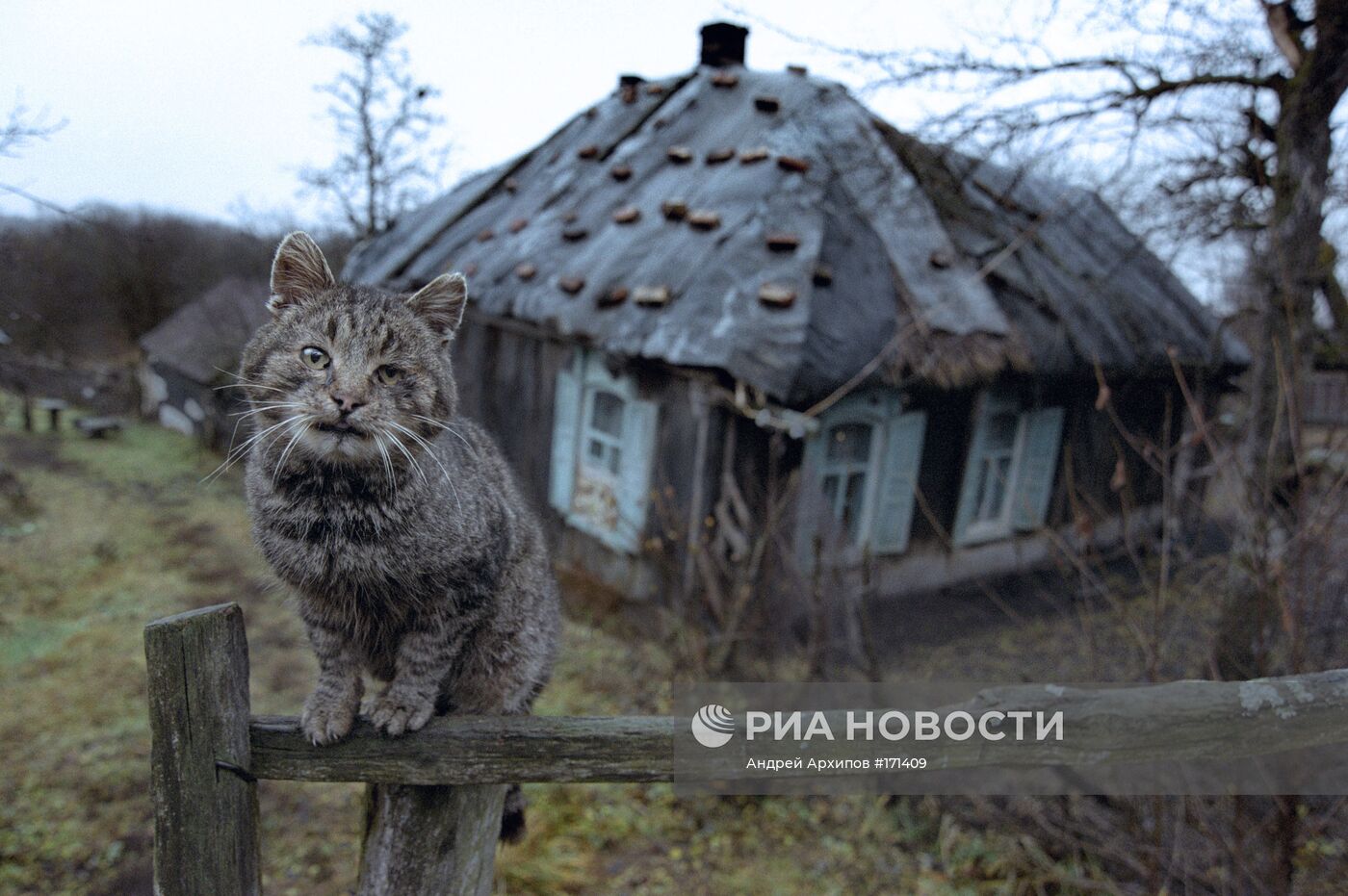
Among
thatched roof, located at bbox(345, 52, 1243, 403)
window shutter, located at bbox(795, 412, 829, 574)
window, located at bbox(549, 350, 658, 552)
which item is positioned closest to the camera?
thatched roof, located at bbox(345, 52, 1243, 403)

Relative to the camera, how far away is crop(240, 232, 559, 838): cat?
71.0 inches

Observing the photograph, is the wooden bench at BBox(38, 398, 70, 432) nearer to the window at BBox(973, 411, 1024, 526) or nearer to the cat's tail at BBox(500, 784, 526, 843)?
the window at BBox(973, 411, 1024, 526)

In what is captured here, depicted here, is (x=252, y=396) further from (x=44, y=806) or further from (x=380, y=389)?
(x=44, y=806)

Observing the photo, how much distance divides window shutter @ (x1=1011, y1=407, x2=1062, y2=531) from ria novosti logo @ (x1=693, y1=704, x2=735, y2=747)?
7572 mm

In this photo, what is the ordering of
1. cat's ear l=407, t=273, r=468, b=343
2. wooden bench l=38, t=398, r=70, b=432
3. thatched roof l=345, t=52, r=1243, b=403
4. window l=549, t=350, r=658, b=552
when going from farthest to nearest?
wooden bench l=38, t=398, r=70, b=432 < window l=549, t=350, r=658, b=552 < thatched roof l=345, t=52, r=1243, b=403 < cat's ear l=407, t=273, r=468, b=343

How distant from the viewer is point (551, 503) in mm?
8539

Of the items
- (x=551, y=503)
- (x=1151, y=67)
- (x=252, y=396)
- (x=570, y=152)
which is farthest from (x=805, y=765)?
(x=570, y=152)

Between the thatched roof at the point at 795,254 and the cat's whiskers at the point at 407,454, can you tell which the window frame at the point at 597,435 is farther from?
the cat's whiskers at the point at 407,454

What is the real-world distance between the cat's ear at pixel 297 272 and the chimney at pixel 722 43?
8.81 metres

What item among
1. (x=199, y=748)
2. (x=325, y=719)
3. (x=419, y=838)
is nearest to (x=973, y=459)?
(x=419, y=838)

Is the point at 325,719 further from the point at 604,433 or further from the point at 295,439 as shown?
the point at 604,433

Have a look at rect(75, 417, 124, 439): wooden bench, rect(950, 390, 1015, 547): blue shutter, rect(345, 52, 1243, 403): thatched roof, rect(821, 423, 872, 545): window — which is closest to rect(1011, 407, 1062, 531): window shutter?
rect(950, 390, 1015, 547): blue shutter

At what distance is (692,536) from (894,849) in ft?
7.78

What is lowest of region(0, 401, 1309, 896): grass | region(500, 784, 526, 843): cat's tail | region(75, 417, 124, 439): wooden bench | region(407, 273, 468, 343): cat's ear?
region(0, 401, 1309, 896): grass
